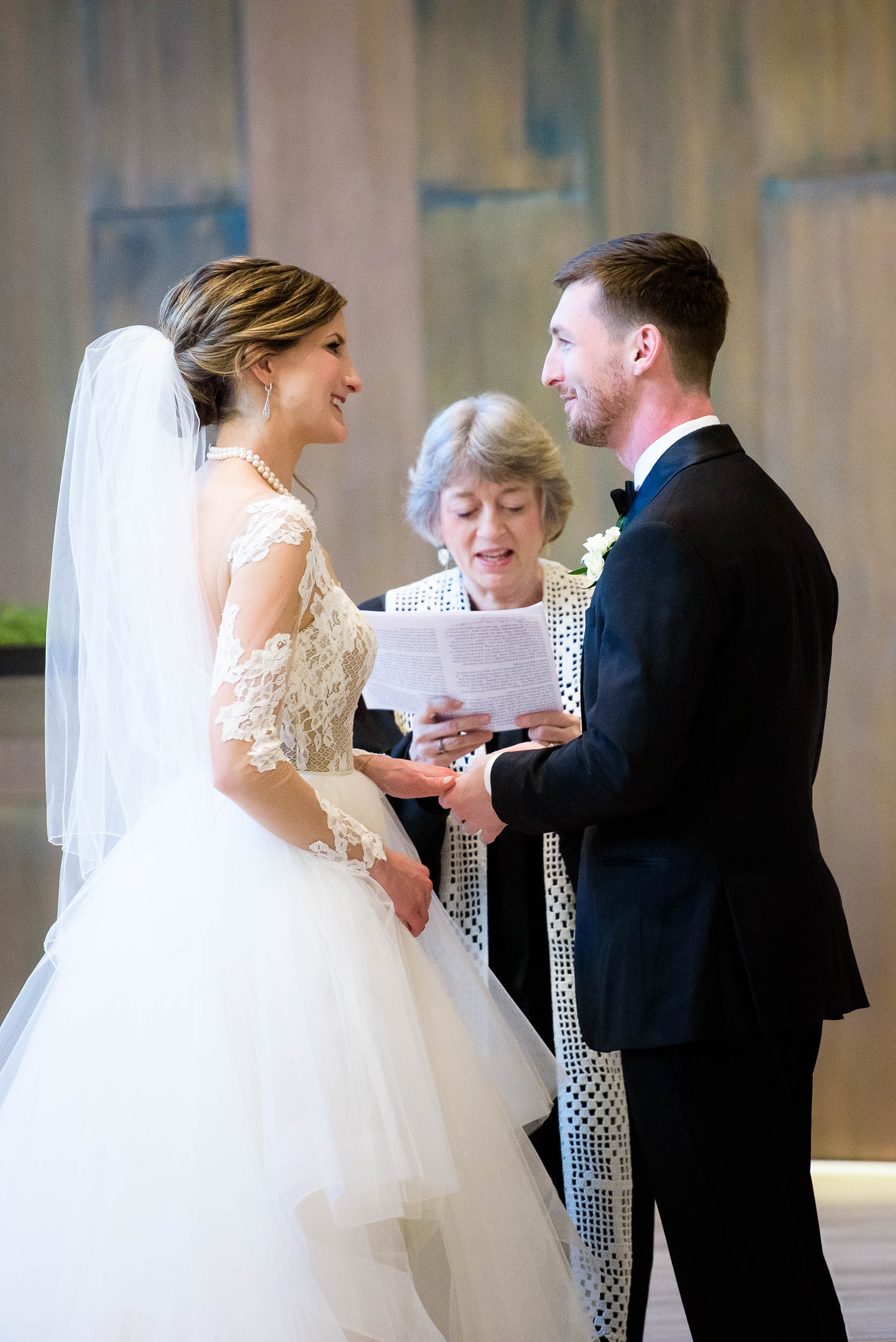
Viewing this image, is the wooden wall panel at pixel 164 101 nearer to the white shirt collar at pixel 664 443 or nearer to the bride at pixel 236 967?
the bride at pixel 236 967

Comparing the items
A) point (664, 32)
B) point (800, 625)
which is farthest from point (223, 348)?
point (664, 32)

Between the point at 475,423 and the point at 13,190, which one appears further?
the point at 13,190

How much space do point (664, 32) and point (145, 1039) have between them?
343 centimetres

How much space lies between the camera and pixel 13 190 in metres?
4.09

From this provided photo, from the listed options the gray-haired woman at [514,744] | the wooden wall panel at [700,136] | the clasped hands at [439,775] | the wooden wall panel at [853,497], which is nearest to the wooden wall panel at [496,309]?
the wooden wall panel at [700,136]

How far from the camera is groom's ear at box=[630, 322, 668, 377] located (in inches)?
75.9

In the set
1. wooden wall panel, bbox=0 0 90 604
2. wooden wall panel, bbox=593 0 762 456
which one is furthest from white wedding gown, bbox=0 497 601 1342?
wooden wall panel, bbox=0 0 90 604

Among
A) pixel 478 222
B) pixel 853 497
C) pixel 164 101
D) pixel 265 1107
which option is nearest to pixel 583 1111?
pixel 265 1107

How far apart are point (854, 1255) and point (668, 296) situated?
251 centimetres

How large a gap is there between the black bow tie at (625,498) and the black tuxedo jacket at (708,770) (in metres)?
0.17

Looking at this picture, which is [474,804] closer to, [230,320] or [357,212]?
[230,320]

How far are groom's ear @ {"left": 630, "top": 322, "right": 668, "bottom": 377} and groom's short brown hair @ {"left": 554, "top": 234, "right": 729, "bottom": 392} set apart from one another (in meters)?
0.01

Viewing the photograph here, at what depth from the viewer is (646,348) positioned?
194 centimetres

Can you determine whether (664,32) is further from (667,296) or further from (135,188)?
(667,296)
